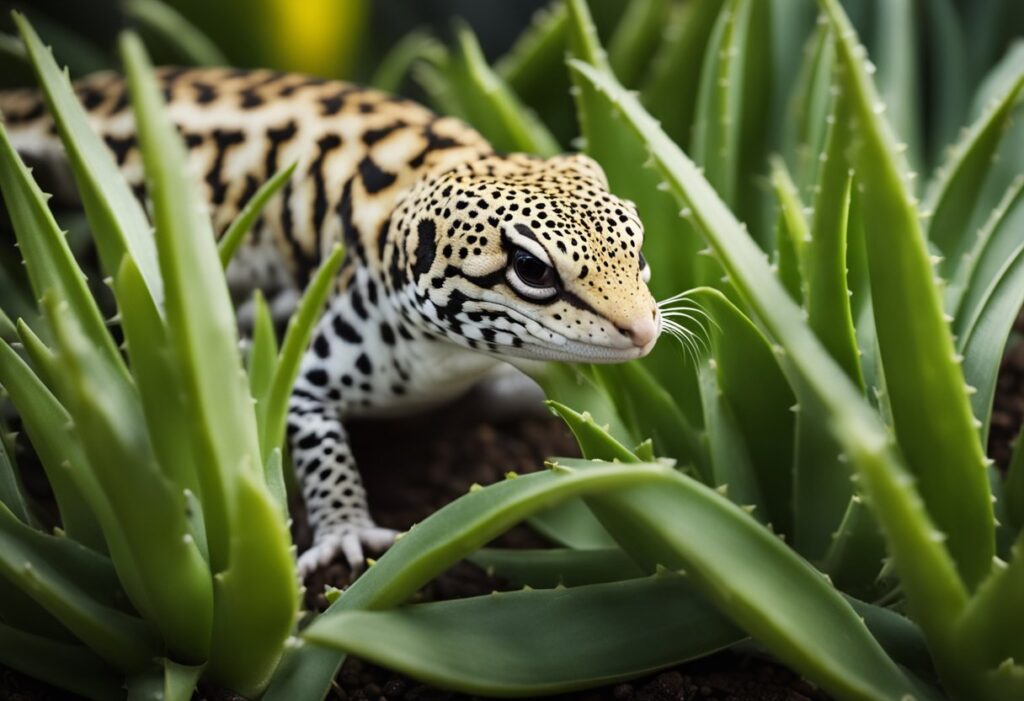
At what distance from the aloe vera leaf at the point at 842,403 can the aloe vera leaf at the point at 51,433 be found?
61 centimetres

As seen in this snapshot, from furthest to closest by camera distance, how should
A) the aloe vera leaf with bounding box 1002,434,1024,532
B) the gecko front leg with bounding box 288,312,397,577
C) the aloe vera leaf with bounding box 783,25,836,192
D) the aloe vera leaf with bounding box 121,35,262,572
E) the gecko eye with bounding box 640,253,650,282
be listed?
the aloe vera leaf with bounding box 783,25,836,192
the gecko front leg with bounding box 288,312,397,577
the gecko eye with bounding box 640,253,650,282
the aloe vera leaf with bounding box 1002,434,1024,532
the aloe vera leaf with bounding box 121,35,262,572

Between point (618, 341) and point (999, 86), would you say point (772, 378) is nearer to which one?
point (618, 341)

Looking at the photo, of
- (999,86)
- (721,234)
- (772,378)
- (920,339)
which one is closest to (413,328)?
(772,378)

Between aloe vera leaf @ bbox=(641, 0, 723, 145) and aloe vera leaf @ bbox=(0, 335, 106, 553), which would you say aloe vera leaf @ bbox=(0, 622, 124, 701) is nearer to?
aloe vera leaf @ bbox=(0, 335, 106, 553)

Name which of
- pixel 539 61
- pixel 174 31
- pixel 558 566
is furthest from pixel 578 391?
pixel 174 31

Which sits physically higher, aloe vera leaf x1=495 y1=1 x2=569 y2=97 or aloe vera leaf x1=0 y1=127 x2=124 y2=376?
aloe vera leaf x1=495 y1=1 x2=569 y2=97

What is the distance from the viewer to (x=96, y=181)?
1039 mm

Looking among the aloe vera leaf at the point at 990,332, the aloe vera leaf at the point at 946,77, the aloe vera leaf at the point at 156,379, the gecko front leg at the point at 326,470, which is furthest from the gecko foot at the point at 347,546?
the aloe vera leaf at the point at 946,77

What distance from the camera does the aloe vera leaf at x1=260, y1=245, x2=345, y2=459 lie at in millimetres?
1059

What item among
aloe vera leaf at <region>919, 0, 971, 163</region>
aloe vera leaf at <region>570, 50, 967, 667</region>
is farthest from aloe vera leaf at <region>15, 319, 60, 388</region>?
aloe vera leaf at <region>919, 0, 971, 163</region>

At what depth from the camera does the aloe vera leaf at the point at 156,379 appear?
2.92 feet

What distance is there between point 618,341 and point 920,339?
32 centimetres

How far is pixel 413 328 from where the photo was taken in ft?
4.62

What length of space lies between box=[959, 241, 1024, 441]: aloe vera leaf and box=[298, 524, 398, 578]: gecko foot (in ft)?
2.37
